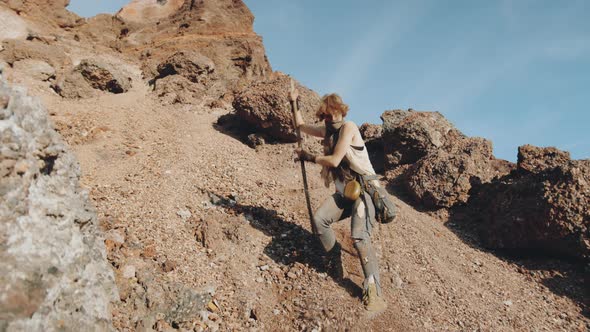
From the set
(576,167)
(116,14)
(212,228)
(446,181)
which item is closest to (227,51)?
(116,14)

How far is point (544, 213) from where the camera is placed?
6.94m

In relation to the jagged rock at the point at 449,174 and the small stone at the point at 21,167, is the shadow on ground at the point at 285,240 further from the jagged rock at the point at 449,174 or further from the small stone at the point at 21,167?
the jagged rock at the point at 449,174

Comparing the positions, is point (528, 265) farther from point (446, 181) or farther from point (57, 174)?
point (57, 174)

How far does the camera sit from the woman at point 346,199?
4.97 metres

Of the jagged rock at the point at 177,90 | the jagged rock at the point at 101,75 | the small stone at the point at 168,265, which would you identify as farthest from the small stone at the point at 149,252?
the jagged rock at the point at 101,75

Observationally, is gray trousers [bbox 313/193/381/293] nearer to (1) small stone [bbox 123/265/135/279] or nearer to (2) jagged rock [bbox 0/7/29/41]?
(1) small stone [bbox 123/265/135/279]

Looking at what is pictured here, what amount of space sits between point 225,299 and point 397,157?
6.47 m

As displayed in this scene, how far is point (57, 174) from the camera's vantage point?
150 inches

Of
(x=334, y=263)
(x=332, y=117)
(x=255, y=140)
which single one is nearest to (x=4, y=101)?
(x=332, y=117)

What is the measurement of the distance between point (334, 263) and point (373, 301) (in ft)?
2.78

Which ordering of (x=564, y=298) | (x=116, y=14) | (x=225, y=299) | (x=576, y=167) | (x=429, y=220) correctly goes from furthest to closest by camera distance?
(x=116, y=14)
(x=429, y=220)
(x=576, y=167)
(x=564, y=298)
(x=225, y=299)

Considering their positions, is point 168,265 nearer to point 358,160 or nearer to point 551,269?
point 358,160

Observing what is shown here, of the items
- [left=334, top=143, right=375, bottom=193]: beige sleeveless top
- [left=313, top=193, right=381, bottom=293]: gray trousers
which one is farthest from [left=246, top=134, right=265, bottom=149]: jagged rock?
[left=334, top=143, right=375, bottom=193]: beige sleeveless top

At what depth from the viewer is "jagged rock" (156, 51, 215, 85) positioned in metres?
12.1
